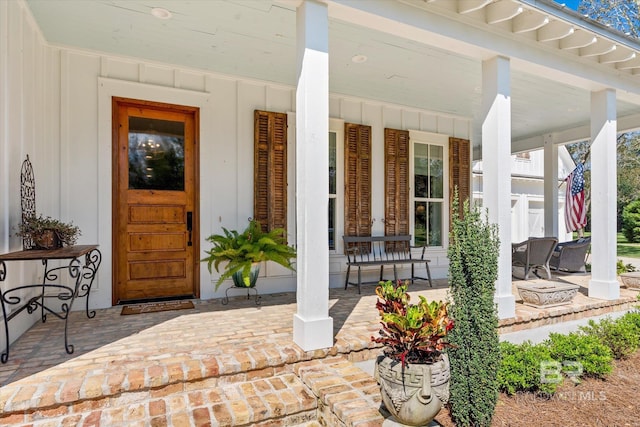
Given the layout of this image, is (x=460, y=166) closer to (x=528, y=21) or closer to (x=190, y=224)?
(x=528, y=21)

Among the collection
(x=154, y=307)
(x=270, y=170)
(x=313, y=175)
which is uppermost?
(x=270, y=170)

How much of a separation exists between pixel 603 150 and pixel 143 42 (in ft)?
17.6

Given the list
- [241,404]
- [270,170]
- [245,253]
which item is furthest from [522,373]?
[270,170]

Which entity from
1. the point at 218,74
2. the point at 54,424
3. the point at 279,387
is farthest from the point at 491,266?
the point at 218,74

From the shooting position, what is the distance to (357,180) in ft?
17.3

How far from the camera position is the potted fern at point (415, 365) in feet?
5.79

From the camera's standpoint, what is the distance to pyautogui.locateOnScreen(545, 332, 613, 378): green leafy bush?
3.04 metres

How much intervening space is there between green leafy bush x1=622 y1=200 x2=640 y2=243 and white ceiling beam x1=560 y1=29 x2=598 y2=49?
17.7m

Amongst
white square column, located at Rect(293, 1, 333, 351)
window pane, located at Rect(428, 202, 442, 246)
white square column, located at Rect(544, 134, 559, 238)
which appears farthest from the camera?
white square column, located at Rect(544, 134, 559, 238)

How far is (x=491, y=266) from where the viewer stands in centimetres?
215

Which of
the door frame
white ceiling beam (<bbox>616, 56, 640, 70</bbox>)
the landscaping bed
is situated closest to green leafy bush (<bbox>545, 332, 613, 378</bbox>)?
the landscaping bed

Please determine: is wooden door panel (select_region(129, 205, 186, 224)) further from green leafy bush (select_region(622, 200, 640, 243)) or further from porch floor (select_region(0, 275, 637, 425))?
green leafy bush (select_region(622, 200, 640, 243))

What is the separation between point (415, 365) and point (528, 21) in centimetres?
333

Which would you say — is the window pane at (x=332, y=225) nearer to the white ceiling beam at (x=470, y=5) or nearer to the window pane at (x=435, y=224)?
the window pane at (x=435, y=224)
